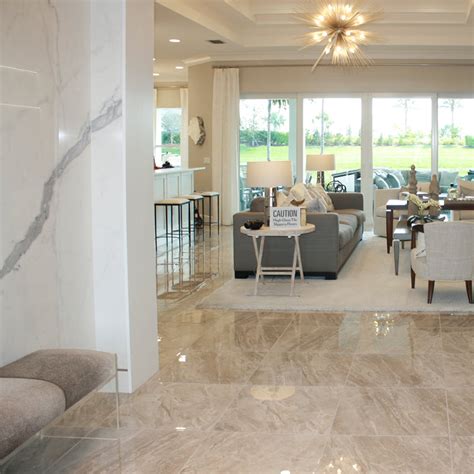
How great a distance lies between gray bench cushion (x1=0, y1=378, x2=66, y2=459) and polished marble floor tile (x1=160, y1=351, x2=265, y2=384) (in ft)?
5.52

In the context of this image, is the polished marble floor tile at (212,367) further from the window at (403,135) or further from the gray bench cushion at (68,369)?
the window at (403,135)

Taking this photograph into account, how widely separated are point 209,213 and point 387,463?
10921 mm

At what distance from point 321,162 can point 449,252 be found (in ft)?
18.9

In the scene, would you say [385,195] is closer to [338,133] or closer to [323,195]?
[323,195]

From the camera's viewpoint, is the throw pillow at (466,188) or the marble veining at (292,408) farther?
the throw pillow at (466,188)

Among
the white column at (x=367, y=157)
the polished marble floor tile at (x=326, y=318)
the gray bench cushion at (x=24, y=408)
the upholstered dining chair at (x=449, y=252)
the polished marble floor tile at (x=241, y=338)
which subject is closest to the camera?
the gray bench cushion at (x=24, y=408)

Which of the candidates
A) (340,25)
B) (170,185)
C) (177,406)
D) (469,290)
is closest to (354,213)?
(340,25)

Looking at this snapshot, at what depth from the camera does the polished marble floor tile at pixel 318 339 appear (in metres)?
5.82

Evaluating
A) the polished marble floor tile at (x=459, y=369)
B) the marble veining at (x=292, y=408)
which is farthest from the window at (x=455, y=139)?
the polished marble floor tile at (x=459, y=369)

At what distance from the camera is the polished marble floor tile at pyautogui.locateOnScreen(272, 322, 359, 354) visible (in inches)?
229

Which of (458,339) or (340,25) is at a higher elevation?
(340,25)

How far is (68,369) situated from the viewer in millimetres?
3680

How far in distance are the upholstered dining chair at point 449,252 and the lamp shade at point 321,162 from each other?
5566mm

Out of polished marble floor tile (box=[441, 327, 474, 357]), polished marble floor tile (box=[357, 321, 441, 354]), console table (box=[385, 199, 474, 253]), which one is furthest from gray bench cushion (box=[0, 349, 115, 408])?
console table (box=[385, 199, 474, 253])
